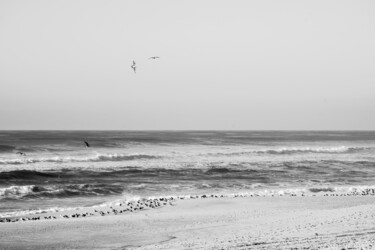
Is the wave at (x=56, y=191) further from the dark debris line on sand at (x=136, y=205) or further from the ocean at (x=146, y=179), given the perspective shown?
the dark debris line on sand at (x=136, y=205)

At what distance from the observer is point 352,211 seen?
1708 centimetres

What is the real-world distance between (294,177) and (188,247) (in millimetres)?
21911

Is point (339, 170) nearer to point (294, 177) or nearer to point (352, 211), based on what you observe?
point (294, 177)

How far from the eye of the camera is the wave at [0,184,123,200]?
23391 millimetres

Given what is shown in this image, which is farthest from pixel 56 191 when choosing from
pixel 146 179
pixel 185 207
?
pixel 185 207

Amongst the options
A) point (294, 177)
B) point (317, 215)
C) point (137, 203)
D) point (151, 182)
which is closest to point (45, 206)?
point (137, 203)

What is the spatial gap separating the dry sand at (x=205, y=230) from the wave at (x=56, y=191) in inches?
242

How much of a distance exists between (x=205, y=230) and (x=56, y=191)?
38.4 feet

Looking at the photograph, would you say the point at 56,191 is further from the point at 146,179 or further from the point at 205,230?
the point at 205,230

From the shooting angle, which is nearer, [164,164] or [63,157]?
[164,164]

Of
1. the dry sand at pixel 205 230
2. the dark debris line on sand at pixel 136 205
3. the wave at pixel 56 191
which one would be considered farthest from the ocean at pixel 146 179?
the dry sand at pixel 205 230

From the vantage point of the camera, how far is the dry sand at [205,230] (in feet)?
41.7

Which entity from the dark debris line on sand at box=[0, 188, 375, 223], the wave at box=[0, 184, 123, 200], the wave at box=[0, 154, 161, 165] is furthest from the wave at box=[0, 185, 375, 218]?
the wave at box=[0, 154, 161, 165]

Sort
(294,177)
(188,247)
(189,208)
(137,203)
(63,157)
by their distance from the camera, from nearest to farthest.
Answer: (188,247) < (189,208) < (137,203) < (294,177) < (63,157)
